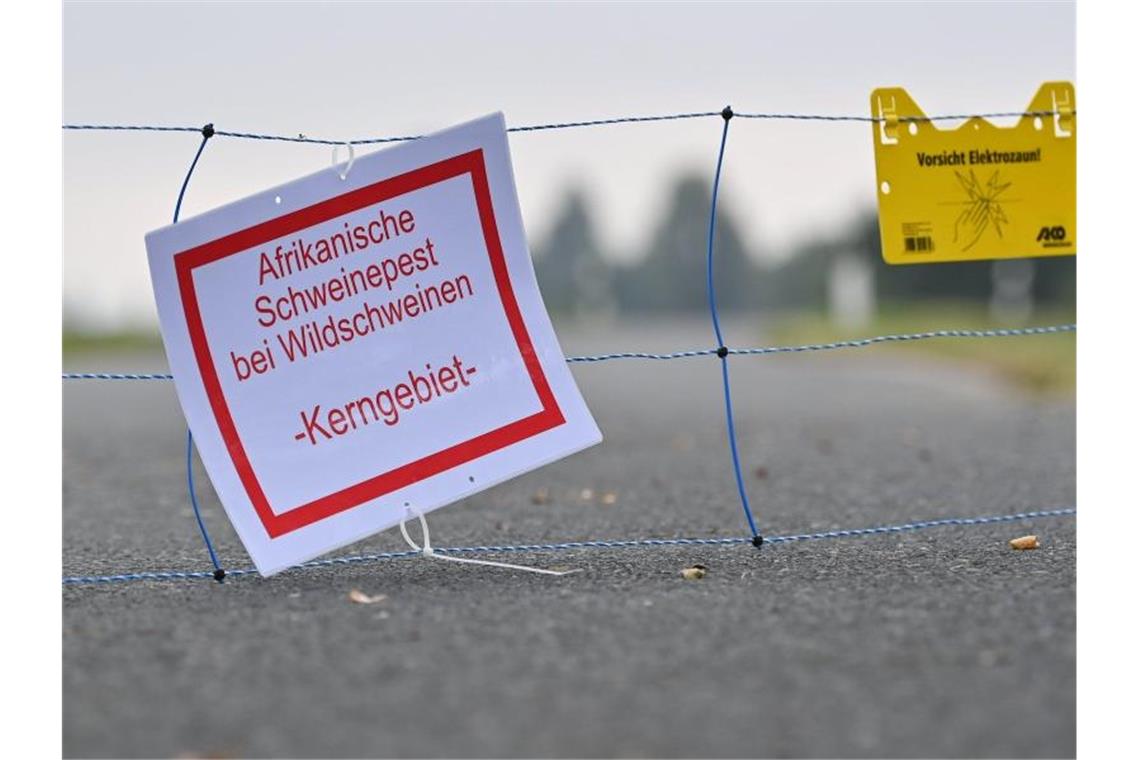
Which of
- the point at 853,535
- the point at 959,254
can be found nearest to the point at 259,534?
the point at 853,535

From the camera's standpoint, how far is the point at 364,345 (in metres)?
4.38

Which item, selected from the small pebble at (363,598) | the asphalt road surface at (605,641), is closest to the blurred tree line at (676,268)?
the asphalt road surface at (605,641)

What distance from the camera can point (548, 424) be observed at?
442cm

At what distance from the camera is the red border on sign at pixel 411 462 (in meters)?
4.33

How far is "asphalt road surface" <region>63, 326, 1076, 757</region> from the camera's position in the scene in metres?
2.93

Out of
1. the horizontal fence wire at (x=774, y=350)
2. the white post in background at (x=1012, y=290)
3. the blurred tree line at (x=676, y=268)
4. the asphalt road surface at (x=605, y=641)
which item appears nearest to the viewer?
the asphalt road surface at (x=605, y=641)

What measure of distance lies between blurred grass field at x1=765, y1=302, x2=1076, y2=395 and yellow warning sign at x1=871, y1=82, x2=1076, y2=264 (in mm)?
8297

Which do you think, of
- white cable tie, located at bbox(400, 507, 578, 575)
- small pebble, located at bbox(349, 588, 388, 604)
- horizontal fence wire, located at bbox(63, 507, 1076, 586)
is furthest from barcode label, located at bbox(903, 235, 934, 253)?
small pebble, located at bbox(349, 588, 388, 604)

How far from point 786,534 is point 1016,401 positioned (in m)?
7.63

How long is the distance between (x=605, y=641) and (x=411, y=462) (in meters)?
1.14

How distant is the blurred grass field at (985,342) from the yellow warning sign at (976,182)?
8.30 meters

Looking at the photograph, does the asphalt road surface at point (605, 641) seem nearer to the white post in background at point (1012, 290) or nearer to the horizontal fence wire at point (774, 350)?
the horizontal fence wire at point (774, 350)

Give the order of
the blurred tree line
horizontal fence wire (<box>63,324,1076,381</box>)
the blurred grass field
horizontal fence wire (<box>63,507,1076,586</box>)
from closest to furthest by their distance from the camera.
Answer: horizontal fence wire (<box>63,324,1076,381</box>)
horizontal fence wire (<box>63,507,1076,586</box>)
the blurred grass field
the blurred tree line

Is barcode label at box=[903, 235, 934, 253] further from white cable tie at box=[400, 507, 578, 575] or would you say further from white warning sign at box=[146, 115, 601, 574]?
white cable tie at box=[400, 507, 578, 575]
